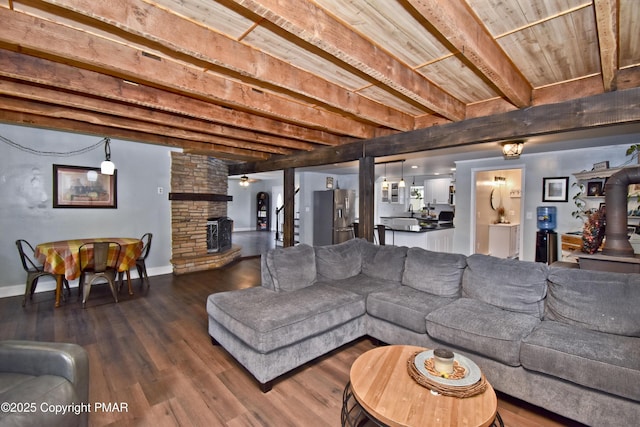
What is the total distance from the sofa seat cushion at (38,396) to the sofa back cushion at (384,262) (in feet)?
8.91

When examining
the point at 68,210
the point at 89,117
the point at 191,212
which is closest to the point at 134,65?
the point at 89,117

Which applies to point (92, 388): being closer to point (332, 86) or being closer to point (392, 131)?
point (332, 86)

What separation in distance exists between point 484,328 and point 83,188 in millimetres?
5780

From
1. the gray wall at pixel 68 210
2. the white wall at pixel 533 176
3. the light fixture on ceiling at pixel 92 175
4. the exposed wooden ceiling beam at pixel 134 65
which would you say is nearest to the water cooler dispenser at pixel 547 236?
the white wall at pixel 533 176

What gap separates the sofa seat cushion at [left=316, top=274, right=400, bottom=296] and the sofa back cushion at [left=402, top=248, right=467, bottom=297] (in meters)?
0.21

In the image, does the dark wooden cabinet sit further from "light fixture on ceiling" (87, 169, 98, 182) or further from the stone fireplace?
"light fixture on ceiling" (87, 169, 98, 182)

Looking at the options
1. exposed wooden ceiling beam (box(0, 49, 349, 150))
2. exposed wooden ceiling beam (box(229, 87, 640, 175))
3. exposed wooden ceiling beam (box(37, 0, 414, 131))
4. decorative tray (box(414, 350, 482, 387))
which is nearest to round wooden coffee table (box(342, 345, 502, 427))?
decorative tray (box(414, 350, 482, 387))

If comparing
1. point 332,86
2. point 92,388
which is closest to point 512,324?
point 332,86

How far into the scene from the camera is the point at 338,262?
3408 mm

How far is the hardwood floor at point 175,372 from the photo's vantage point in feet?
6.16

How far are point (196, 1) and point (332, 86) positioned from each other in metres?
1.36

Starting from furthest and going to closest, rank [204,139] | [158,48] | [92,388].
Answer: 1. [204,139]
2. [92,388]
3. [158,48]

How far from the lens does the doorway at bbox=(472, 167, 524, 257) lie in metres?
6.39

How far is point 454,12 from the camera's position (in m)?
1.47
